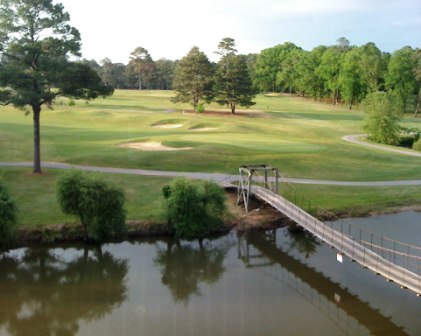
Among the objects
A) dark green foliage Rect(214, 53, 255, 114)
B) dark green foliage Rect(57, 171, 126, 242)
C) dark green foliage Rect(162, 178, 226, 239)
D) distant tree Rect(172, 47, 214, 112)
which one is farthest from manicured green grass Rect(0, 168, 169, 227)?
dark green foliage Rect(214, 53, 255, 114)

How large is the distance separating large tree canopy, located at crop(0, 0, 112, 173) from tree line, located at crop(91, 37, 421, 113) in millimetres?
47587

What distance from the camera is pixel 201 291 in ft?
73.4

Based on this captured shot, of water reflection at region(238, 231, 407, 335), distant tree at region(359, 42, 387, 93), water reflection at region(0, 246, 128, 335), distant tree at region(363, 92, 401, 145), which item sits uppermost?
distant tree at region(359, 42, 387, 93)

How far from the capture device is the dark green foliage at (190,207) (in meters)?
28.2

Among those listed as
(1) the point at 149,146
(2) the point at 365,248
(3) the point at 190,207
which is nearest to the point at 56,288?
(3) the point at 190,207

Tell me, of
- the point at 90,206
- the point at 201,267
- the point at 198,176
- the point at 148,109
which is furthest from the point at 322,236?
the point at 148,109

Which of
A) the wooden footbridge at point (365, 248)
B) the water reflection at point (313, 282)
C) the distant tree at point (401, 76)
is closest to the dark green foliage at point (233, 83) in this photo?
the distant tree at point (401, 76)

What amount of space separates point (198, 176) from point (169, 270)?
47.3 feet

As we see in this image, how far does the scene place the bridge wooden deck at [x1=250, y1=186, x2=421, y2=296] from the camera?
1919 cm

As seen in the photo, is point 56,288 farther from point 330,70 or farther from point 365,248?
point 330,70

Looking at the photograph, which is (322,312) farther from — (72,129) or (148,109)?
(148,109)

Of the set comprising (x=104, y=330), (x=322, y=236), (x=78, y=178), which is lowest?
(x=104, y=330)

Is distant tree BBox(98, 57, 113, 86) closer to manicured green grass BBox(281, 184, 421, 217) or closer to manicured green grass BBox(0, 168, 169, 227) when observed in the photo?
manicured green grass BBox(0, 168, 169, 227)

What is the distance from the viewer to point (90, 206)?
2684 cm
